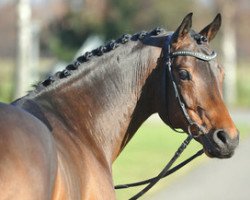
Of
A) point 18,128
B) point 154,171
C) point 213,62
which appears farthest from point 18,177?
point 154,171

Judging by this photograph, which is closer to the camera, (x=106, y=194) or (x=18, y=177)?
(x=18, y=177)

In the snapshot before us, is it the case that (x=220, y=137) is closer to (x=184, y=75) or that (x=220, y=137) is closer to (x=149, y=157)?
(x=184, y=75)

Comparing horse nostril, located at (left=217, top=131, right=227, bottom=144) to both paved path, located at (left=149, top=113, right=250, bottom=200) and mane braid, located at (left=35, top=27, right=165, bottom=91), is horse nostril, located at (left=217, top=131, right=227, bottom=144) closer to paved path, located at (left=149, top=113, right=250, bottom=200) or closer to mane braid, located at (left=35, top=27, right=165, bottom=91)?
mane braid, located at (left=35, top=27, right=165, bottom=91)

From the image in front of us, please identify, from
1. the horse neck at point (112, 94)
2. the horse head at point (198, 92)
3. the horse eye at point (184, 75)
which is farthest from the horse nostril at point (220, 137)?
the horse neck at point (112, 94)

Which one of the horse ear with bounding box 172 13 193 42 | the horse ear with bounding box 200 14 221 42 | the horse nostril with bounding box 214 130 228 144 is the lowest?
the horse nostril with bounding box 214 130 228 144

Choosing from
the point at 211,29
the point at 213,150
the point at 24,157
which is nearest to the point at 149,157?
the point at 211,29

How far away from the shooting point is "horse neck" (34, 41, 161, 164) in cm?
559

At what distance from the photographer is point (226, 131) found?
5.38 m

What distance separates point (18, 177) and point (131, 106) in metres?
2.07

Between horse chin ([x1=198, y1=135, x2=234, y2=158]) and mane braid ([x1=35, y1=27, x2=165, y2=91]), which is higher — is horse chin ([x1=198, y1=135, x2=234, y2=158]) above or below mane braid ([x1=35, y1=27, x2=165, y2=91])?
below

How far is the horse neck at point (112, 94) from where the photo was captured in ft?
18.3

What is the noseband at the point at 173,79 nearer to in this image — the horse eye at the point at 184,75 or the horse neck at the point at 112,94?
the horse eye at the point at 184,75

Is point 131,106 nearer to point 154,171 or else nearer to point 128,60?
point 128,60

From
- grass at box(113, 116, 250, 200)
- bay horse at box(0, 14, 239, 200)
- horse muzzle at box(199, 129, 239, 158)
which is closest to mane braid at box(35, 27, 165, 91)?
bay horse at box(0, 14, 239, 200)
